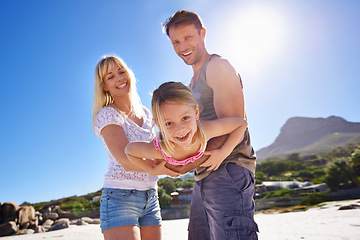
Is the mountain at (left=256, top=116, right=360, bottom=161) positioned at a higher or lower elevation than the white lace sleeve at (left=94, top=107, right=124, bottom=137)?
higher

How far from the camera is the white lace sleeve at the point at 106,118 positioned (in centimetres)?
238

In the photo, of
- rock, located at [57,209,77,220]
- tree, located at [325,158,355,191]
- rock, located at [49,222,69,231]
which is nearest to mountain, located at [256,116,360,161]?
tree, located at [325,158,355,191]

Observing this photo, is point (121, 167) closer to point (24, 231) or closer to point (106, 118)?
point (106, 118)

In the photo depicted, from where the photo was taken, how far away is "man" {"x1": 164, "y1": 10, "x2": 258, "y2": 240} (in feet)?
6.40

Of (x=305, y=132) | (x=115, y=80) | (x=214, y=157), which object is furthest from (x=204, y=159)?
(x=305, y=132)

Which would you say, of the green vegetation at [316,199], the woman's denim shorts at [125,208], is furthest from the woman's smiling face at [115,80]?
the green vegetation at [316,199]

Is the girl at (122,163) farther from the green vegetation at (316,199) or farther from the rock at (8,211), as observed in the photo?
the green vegetation at (316,199)

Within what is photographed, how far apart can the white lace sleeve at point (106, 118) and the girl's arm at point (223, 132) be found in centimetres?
93

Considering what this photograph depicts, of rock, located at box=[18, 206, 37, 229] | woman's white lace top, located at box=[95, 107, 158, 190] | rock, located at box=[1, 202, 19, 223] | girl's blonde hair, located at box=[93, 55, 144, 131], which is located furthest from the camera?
rock, located at box=[1, 202, 19, 223]

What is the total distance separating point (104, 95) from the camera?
266 centimetres

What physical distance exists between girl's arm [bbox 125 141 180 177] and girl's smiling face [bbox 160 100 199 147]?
0.16m

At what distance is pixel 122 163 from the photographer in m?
2.19

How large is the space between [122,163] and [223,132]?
0.94 meters

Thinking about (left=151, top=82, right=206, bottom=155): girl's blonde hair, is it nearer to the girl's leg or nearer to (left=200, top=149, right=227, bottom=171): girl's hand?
(left=200, top=149, right=227, bottom=171): girl's hand
